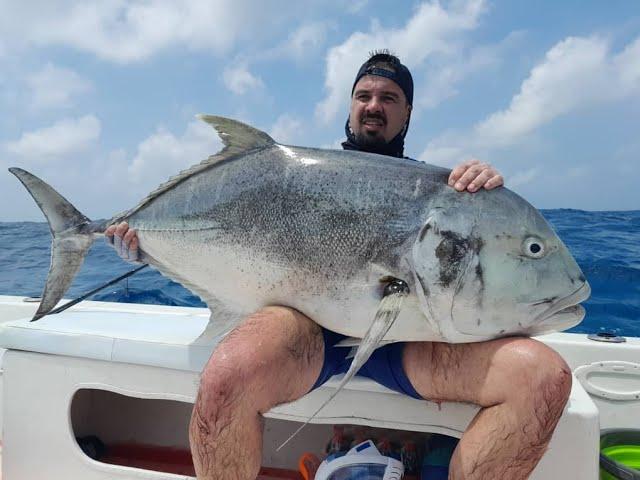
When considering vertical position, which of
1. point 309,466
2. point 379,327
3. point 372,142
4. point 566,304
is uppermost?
point 372,142

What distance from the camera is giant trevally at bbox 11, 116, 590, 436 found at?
1.62 meters

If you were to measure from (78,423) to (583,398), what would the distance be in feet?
7.64

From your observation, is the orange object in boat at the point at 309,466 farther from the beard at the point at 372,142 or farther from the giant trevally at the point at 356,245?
the beard at the point at 372,142

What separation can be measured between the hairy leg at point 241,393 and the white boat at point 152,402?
29 centimetres

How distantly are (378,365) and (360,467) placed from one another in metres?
0.38

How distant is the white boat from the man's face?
129 centimetres

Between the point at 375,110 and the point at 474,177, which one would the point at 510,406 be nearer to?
the point at 474,177

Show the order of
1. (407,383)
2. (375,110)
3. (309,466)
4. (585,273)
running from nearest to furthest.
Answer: (407,383) → (309,466) → (375,110) → (585,273)

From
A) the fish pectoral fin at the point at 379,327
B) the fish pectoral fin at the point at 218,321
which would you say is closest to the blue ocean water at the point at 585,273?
the fish pectoral fin at the point at 218,321

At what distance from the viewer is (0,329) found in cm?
232

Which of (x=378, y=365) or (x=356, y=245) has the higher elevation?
(x=356, y=245)

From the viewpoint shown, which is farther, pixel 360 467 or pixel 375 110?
pixel 375 110

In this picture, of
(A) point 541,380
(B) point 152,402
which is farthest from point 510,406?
(B) point 152,402

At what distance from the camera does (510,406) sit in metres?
1.57
